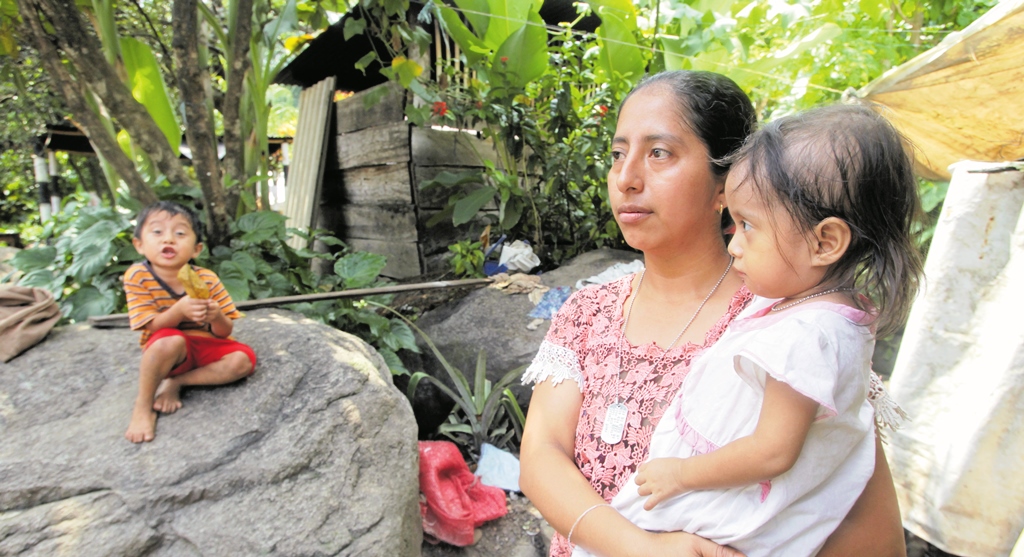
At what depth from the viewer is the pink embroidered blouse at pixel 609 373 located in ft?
3.43

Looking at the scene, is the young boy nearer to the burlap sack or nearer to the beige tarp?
the burlap sack

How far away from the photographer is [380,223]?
5.49 m

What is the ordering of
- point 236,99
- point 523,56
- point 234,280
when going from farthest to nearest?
point 523,56, point 236,99, point 234,280

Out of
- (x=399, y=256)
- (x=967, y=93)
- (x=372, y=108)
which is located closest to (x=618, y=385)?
(x=967, y=93)

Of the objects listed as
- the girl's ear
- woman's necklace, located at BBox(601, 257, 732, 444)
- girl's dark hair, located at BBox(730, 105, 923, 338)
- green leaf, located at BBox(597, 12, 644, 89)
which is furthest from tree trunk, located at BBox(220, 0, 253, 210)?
the girl's ear

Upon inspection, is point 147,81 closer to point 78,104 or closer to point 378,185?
point 78,104

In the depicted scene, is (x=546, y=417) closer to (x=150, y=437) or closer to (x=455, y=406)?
(x=150, y=437)

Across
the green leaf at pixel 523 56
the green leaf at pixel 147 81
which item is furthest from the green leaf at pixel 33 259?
the green leaf at pixel 523 56

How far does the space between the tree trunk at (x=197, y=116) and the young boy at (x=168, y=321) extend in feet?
4.44

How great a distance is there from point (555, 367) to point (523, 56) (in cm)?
351

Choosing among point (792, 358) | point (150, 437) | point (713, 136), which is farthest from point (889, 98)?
point (150, 437)

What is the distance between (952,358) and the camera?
209cm

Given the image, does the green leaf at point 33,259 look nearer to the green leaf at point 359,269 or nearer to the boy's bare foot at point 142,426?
the green leaf at point 359,269

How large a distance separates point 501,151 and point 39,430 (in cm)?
385
